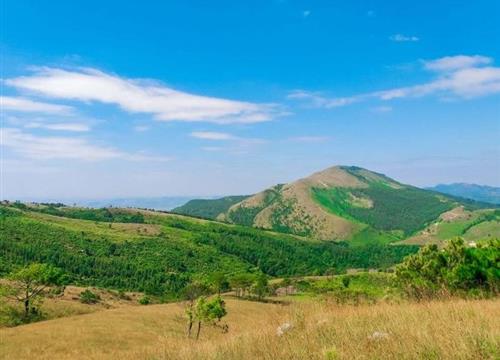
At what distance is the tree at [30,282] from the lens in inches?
3942

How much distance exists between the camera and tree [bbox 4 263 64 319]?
100 metres

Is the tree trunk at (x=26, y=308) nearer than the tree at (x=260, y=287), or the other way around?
the tree trunk at (x=26, y=308)

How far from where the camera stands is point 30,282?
102 meters

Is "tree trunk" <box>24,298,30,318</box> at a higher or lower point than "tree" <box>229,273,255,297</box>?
higher

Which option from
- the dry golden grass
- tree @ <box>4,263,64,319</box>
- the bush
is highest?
the dry golden grass

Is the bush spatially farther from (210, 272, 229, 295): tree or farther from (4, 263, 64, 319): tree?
(210, 272, 229, 295): tree

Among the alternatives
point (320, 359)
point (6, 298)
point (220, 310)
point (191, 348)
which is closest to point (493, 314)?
point (320, 359)

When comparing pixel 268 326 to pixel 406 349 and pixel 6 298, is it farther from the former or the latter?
pixel 6 298

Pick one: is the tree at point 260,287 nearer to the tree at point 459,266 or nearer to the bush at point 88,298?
the bush at point 88,298

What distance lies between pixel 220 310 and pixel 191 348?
69.0 m

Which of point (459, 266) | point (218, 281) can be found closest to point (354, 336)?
point (459, 266)

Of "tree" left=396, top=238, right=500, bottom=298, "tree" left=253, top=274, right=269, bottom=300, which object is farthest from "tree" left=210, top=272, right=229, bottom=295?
"tree" left=396, top=238, right=500, bottom=298

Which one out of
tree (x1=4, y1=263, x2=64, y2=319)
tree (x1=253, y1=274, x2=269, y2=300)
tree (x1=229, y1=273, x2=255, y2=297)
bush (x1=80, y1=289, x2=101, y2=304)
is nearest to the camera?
tree (x1=4, y1=263, x2=64, y2=319)

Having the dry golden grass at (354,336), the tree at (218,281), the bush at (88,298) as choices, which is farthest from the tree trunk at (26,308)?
the dry golden grass at (354,336)
